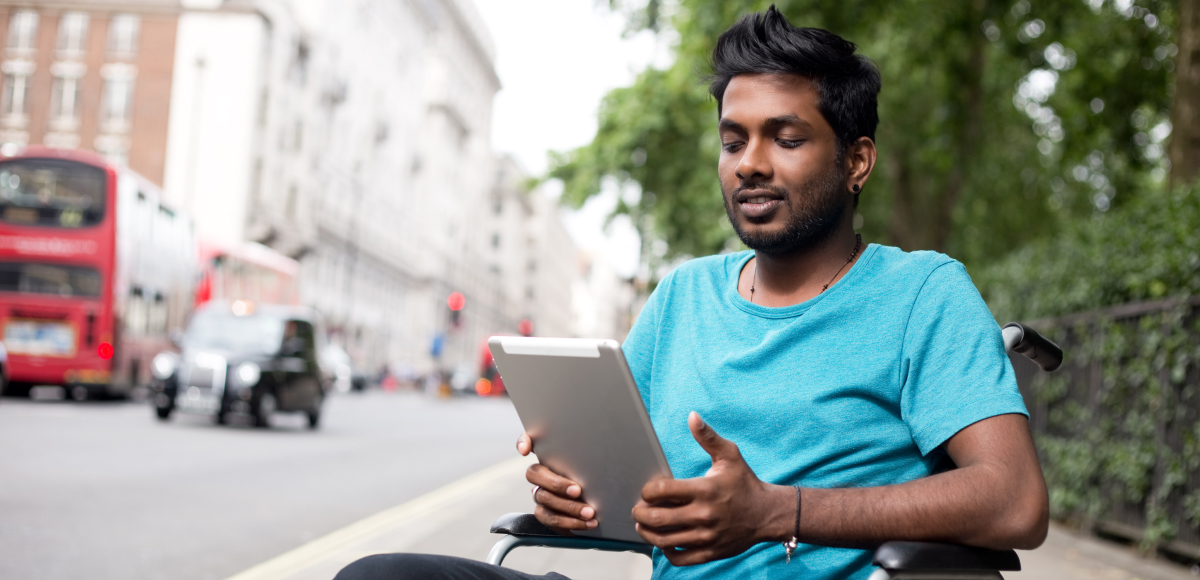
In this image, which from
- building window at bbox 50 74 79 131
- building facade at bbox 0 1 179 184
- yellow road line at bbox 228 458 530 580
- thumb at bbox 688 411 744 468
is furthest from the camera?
building window at bbox 50 74 79 131

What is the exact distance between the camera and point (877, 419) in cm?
205

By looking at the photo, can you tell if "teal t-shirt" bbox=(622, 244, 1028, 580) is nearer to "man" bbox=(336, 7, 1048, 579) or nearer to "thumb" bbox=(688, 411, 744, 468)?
"man" bbox=(336, 7, 1048, 579)

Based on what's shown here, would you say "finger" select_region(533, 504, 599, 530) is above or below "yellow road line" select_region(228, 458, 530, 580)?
above

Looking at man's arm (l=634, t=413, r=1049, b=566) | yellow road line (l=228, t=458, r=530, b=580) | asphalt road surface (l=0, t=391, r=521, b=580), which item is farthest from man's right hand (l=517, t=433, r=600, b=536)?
asphalt road surface (l=0, t=391, r=521, b=580)

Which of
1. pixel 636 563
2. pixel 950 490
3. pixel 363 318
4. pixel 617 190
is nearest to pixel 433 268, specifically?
pixel 363 318

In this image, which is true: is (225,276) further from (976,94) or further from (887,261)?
(887,261)

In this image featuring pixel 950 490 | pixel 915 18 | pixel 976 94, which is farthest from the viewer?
pixel 976 94

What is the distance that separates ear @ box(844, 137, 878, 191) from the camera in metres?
2.29

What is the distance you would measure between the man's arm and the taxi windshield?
48.9 ft

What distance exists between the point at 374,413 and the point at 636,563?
19546 mm

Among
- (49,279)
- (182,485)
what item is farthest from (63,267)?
(182,485)

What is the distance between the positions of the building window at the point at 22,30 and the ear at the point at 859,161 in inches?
1901

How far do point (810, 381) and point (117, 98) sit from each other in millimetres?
46083

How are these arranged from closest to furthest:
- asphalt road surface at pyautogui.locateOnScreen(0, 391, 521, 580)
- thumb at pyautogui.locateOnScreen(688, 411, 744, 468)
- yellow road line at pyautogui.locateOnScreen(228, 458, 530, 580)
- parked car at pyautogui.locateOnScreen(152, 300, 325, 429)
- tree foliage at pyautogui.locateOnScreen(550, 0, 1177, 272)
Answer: thumb at pyautogui.locateOnScreen(688, 411, 744, 468) < yellow road line at pyautogui.locateOnScreen(228, 458, 530, 580) < asphalt road surface at pyautogui.locateOnScreen(0, 391, 521, 580) < tree foliage at pyautogui.locateOnScreen(550, 0, 1177, 272) < parked car at pyautogui.locateOnScreen(152, 300, 325, 429)
